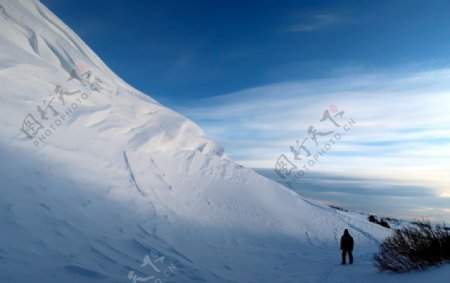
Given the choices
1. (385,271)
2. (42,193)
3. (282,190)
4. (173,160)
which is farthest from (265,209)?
(42,193)

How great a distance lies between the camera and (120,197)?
14.0m

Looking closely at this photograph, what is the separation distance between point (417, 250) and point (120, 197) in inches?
376

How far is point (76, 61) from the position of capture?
21.7m

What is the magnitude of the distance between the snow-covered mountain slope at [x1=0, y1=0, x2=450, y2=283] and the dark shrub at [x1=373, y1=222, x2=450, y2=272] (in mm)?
454

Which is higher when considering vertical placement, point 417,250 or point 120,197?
point 120,197

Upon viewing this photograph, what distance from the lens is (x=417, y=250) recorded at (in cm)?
923

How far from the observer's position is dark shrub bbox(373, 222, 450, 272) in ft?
28.8

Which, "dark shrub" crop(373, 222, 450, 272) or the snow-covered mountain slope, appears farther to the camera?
the snow-covered mountain slope

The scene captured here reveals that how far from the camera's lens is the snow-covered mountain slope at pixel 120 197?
32.2 ft

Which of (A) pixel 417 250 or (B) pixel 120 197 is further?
(B) pixel 120 197

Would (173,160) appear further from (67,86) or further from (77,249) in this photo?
(77,249)

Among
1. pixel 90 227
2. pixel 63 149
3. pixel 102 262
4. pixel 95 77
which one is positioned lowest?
pixel 102 262

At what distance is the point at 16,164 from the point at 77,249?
409cm

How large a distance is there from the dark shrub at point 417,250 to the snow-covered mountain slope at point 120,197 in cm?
45
